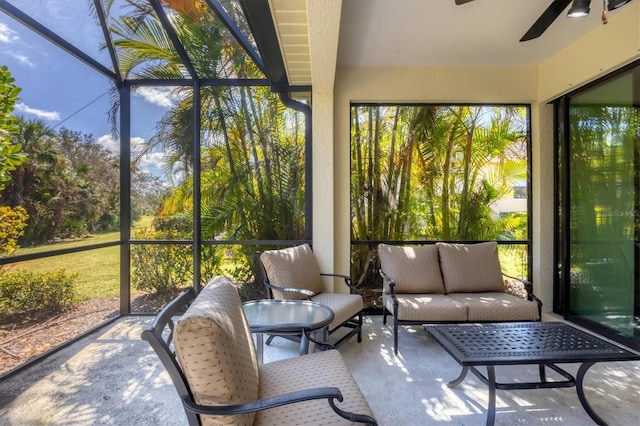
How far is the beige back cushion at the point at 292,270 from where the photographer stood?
121 inches

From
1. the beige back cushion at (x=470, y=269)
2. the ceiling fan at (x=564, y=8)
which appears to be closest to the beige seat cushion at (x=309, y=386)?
the beige back cushion at (x=470, y=269)

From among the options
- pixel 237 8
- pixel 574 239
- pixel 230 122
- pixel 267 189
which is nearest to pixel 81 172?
pixel 230 122

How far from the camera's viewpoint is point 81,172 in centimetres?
328

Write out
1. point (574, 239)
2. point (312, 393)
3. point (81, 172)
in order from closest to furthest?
1. point (312, 393)
2. point (81, 172)
3. point (574, 239)

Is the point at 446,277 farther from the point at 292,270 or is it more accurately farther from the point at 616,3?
the point at 616,3

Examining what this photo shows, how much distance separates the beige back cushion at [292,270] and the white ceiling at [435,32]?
1.91 m

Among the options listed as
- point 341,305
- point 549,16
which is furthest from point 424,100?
point 341,305

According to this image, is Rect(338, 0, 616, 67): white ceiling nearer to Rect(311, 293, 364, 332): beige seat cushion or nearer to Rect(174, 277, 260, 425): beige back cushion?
Rect(311, 293, 364, 332): beige seat cushion

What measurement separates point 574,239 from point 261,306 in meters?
3.56

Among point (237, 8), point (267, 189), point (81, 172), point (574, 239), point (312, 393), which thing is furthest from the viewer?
point (267, 189)

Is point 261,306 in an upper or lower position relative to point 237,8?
lower

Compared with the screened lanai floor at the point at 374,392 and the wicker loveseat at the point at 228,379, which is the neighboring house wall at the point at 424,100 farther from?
the wicker loveseat at the point at 228,379

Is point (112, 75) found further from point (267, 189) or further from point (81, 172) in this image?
point (267, 189)

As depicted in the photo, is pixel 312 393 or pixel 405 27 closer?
pixel 312 393
